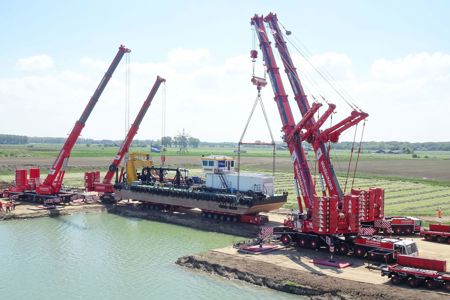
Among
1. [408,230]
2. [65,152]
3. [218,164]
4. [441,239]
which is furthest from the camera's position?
[65,152]

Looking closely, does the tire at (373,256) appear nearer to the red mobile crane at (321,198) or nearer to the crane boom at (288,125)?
the red mobile crane at (321,198)

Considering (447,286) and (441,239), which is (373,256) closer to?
(447,286)

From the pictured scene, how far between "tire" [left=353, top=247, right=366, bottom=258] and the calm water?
6.28m

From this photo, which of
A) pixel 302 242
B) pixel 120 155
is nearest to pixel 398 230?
pixel 302 242

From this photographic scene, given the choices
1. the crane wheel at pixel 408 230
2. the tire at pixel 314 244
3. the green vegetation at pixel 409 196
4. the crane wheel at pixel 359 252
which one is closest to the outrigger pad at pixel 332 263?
the crane wheel at pixel 359 252

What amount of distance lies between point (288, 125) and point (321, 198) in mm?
7752

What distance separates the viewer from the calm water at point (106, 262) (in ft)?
69.1

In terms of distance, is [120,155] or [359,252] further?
[120,155]

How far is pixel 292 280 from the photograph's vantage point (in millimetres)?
21609

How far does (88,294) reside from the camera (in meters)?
20.8

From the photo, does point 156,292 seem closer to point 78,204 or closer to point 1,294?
point 1,294

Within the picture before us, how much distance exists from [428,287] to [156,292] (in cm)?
1158

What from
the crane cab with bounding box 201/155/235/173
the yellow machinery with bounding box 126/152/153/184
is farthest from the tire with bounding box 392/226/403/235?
the yellow machinery with bounding box 126/152/153/184

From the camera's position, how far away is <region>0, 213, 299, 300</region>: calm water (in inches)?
829
